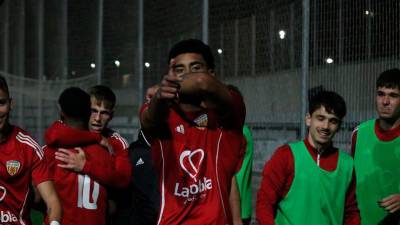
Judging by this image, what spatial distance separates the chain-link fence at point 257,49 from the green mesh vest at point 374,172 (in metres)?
2.23

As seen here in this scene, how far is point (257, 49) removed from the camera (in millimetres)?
8109

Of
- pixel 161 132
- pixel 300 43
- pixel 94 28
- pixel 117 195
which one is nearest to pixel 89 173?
pixel 117 195

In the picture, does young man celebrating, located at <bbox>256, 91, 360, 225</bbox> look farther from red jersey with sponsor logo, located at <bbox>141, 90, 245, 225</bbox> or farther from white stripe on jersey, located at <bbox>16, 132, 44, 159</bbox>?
white stripe on jersey, located at <bbox>16, 132, 44, 159</bbox>

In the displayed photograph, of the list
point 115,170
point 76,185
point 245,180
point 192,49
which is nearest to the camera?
point 192,49

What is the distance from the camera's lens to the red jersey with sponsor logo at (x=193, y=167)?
99.0 inches

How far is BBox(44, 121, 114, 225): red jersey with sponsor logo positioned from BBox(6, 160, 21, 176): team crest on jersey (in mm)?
289

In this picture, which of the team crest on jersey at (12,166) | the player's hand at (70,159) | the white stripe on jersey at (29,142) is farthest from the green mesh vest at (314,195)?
the team crest on jersey at (12,166)

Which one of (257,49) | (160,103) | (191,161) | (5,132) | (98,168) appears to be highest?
(257,49)

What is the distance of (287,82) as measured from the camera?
25.0 feet

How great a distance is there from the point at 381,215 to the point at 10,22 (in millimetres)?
10082

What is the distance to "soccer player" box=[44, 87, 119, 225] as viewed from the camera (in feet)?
11.9

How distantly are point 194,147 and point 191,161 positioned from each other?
6cm

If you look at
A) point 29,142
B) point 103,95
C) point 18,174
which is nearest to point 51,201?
point 18,174

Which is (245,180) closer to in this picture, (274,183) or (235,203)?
(274,183)
